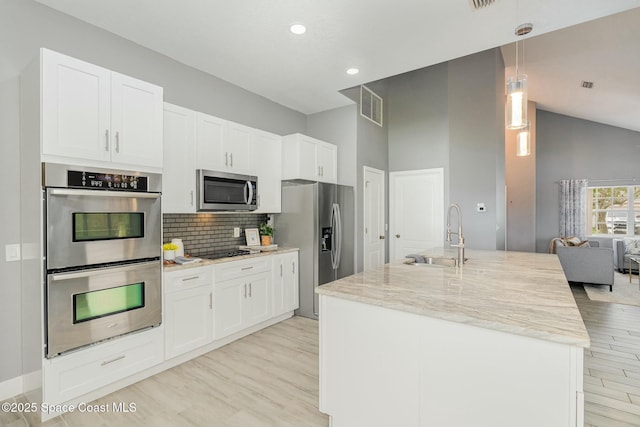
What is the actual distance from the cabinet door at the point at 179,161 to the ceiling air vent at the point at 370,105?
9.00 ft

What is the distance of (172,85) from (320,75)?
165 cm

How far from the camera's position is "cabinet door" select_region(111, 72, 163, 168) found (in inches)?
93.7

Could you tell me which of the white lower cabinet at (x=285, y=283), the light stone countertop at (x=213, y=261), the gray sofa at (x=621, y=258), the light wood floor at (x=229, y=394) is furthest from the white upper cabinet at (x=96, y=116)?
the gray sofa at (x=621, y=258)

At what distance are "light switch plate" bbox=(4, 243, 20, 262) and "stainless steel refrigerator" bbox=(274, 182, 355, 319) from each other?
2565mm

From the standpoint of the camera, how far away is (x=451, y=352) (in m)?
1.47

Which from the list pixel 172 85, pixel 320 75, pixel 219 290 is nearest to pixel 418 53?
pixel 320 75

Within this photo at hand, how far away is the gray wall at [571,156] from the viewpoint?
744 centimetres

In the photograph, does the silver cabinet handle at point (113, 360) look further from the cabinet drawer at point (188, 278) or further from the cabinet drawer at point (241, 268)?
the cabinet drawer at point (241, 268)

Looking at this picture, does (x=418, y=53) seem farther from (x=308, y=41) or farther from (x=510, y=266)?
(x=510, y=266)

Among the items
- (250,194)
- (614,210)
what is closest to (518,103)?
(250,194)

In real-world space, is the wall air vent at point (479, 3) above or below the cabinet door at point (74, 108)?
above

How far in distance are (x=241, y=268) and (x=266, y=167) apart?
1342mm

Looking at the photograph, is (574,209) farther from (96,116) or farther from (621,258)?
(96,116)

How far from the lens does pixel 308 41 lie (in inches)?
120
